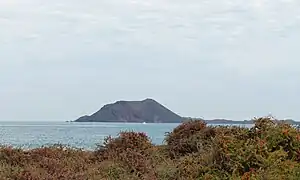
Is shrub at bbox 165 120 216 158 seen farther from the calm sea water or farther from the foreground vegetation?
the calm sea water

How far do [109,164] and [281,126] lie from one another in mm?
5095

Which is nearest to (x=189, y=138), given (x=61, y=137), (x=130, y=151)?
(x=130, y=151)

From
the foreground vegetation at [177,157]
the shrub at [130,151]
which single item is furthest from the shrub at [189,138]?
the shrub at [130,151]

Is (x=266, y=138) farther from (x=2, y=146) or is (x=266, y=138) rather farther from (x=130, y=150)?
(x=2, y=146)

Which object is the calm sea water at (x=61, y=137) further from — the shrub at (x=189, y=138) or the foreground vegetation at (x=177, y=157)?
the foreground vegetation at (x=177, y=157)

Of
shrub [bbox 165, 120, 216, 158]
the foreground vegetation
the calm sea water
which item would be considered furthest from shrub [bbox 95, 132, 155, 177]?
the calm sea water

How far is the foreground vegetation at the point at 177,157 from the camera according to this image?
1409 cm

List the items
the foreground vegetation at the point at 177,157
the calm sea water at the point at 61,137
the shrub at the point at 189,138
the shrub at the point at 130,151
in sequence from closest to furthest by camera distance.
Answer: the foreground vegetation at the point at 177,157, the shrub at the point at 130,151, the shrub at the point at 189,138, the calm sea water at the point at 61,137

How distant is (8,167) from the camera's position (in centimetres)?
1683

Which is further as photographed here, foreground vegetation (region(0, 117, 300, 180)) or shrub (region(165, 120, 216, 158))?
shrub (region(165, 120, 216, 158))

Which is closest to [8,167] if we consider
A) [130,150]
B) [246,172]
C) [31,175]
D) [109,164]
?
[31,175]

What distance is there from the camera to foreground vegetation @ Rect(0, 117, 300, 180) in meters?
14.1

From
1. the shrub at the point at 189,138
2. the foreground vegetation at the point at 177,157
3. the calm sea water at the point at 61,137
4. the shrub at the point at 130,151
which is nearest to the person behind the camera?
the foreground vegetation at the point at 177,157

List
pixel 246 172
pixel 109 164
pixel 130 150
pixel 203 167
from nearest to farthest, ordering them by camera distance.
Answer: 1. pixel 246 172
2. pixel 203 167
3. pixel 109 164
4. pixel 130 150
